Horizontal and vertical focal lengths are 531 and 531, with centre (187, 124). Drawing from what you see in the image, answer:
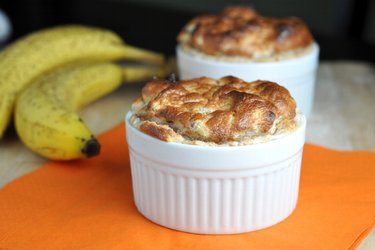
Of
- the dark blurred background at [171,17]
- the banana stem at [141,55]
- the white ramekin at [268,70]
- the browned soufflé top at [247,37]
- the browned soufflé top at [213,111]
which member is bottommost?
the dark blurred background at [171,17]

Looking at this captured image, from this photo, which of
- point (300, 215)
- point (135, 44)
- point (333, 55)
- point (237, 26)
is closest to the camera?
point (300, 215)

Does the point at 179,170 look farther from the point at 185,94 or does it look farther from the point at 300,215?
the point at 300,215

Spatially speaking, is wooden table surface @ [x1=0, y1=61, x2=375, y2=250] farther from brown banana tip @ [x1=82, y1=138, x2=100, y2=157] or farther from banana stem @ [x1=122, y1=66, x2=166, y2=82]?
brown banana tip @ [x1=82, y1=138, x2=100, y2=157]

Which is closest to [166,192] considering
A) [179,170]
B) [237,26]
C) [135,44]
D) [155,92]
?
[179,170]

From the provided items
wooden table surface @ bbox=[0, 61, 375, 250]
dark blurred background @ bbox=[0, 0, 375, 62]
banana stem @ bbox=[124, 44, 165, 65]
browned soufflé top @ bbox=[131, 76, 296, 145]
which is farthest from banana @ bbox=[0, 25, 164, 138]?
dark blurred background @ bbox=[0, 0, 375, 62]

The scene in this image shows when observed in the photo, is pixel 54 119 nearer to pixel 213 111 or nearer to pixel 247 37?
pixel 213 111

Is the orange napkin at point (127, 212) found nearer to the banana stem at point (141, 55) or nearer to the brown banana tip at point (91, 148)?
the brown banana tip at point (91, 148)

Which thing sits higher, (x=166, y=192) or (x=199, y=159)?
(x=199, y=159)

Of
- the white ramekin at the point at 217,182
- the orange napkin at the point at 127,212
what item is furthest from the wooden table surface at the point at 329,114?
the white ramekin at the point at 217,182
